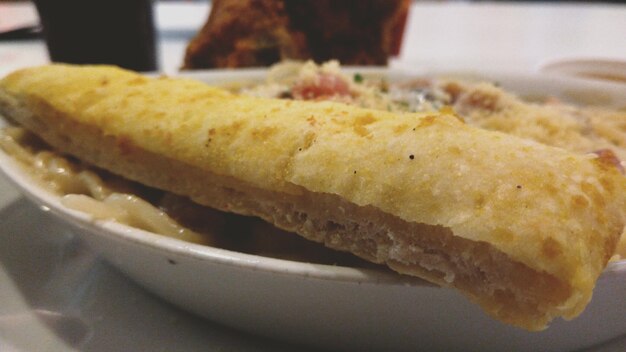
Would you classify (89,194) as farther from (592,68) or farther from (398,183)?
(592,68)

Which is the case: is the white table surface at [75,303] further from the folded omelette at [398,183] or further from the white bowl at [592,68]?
the white bowl at [592,68]

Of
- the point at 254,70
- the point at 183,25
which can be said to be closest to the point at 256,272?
the point at 254,70

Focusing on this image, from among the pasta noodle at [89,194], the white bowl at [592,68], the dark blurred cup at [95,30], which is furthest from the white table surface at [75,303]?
the white bowl at [592,68]

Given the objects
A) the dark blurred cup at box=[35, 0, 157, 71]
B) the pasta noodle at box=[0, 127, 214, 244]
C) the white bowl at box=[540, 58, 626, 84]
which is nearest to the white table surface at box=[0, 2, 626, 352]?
the pasta noodle at box=[0, 127, 214, 244]

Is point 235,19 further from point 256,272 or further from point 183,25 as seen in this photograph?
point 183,25

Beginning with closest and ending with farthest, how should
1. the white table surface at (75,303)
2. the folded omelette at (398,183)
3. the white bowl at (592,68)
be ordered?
the folded omelette at (398,183), the white table surface at (75,303), the white bowl at (592,68)

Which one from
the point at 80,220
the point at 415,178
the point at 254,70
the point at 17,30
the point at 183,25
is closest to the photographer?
the point at 415,178

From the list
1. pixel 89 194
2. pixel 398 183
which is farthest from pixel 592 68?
pixel 89 194
